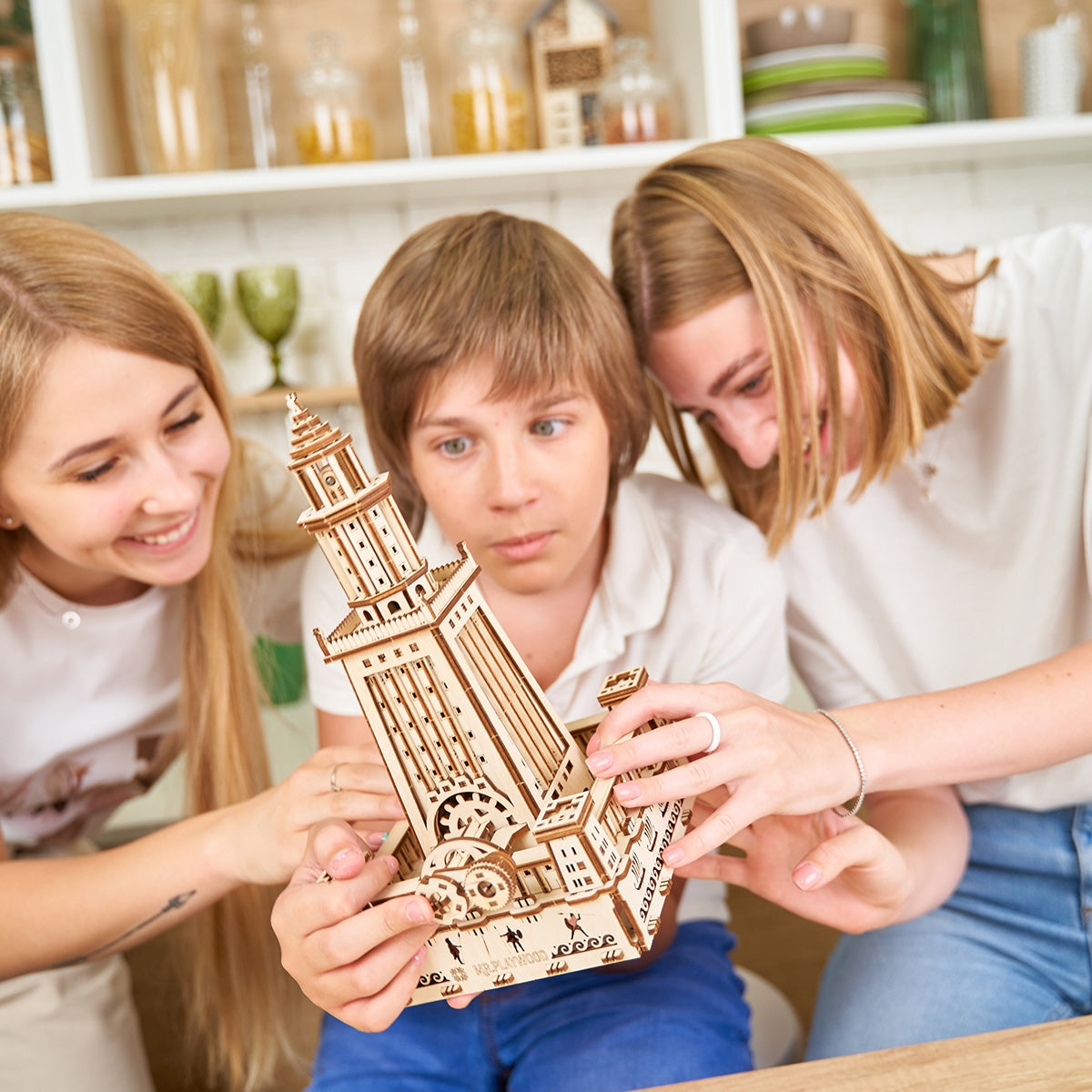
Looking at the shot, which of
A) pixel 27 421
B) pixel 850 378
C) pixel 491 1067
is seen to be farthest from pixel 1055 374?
pixel 27 421

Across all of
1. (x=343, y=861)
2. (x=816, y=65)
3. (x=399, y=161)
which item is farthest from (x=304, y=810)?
(x=816, y=65)

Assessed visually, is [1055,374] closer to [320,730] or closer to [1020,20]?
[320,730]

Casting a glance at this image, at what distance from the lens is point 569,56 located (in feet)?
7.02

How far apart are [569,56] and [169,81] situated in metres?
0.76

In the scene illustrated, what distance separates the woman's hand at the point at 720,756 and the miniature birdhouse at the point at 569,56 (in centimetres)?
157

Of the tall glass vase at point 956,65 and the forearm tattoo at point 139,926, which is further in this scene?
the tall glass vase at point 956,65

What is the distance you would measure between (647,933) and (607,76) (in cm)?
175

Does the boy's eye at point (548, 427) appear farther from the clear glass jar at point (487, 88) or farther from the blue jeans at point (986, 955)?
the clear glass jar at point (487, 88)

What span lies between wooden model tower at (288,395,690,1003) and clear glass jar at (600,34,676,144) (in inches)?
57.9

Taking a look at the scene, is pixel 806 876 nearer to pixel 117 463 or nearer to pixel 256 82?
pixel 117 463

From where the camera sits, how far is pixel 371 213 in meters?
2.26

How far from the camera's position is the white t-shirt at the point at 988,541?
1.20 metres

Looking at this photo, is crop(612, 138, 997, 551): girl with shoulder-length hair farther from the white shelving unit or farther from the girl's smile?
the white shelving unit

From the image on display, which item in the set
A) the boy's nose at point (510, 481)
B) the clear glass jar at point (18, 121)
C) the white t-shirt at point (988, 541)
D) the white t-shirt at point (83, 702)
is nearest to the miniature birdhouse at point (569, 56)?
the clear glass jar at point (18, 121)
